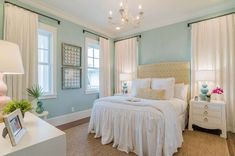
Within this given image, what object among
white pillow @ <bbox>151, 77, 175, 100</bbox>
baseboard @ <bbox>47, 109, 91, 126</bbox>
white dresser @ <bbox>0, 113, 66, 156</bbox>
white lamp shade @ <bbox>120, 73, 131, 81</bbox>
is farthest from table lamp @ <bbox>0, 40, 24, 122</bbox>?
white lamp shade @ <bbox>120, 73, 131, 81</bbox>

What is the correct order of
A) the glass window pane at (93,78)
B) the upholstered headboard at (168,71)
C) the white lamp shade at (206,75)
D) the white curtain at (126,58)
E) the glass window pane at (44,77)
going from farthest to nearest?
the white curtain at (126,58), the glass window pane at (93,78), the upholstered headboard at (168,71), the glass window pane at (44,77), the white lamp shade at (206,75)

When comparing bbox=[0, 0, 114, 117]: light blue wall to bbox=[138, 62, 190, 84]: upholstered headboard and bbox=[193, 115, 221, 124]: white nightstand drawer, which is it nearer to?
bbox=[138, 62, 190, 84]: upholstered headboard

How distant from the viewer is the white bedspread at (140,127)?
6.31 ft

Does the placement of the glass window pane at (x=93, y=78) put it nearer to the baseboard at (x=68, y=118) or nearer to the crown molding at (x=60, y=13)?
the baseboard at (x=68, y=118)

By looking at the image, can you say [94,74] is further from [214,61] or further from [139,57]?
[214,61]

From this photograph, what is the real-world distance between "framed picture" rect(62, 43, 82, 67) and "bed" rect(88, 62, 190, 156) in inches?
63.6

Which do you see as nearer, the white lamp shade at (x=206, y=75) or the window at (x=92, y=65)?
the white lamp shade at (x=206, y=75)

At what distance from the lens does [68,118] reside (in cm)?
369

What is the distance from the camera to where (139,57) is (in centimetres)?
460

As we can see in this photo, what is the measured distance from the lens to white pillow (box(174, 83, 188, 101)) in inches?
129

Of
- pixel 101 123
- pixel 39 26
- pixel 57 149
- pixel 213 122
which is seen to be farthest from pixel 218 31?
pixel 39 26

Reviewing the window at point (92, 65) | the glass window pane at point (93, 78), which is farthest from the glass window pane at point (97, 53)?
the glass window pane at point (93, 78)

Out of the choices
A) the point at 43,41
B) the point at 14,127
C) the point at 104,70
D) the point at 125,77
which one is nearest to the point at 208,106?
the point at 125,77

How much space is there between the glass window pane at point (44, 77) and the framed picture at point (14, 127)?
2.61m
